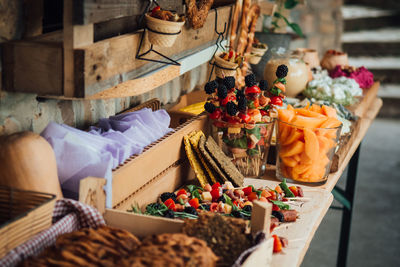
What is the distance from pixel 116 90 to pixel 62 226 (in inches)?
21.4

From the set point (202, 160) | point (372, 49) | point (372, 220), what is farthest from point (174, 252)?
point (372, 49)

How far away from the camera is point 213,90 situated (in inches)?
80.3

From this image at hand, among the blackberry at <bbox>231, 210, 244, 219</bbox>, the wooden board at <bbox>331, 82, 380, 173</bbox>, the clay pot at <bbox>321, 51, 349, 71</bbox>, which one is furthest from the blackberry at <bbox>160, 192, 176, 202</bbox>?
the clay pot at <bbox>321, 51, 349, 71</bbox>

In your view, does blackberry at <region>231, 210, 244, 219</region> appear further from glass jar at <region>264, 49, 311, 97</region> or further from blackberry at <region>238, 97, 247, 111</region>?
glass jar at <region>264, 49, 311, 97</region>

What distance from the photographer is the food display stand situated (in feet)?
4.62

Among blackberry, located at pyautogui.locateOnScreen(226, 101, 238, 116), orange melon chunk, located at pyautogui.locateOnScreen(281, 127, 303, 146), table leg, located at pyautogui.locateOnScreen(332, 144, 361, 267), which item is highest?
blackberry, located at pyautogui.locateOnScreen(226, 101, 238, 116)

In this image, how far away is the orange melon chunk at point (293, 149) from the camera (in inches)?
84.4

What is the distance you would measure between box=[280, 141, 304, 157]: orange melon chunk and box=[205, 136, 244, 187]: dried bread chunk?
22 cm

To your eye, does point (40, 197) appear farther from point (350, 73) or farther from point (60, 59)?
point (350, 73)

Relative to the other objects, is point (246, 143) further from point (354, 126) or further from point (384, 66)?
point (384, 66)

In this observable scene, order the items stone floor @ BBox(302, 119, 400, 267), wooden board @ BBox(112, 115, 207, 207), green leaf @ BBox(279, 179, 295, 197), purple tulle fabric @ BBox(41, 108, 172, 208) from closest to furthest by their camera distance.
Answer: purple tulle fabric @ BBox(41, 108, 172, 208), wooden board @ BBox(112, 115, 207, 207), green leaf @ BBox(279, 179, 295, 197), stone floor @ BBox(302, 119, 400, 267)

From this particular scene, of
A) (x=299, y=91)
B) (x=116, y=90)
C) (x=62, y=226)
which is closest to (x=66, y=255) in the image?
(x=62, y=226)

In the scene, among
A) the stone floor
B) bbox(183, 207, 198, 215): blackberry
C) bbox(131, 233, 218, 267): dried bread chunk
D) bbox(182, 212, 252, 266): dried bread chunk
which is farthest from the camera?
the stone floor

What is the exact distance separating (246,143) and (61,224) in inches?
39.7
